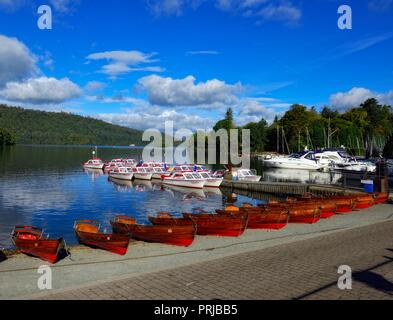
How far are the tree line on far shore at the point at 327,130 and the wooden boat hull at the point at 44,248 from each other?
379 feet

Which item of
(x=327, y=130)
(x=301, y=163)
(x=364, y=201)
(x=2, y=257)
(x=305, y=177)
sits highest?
(x=327, y=130)

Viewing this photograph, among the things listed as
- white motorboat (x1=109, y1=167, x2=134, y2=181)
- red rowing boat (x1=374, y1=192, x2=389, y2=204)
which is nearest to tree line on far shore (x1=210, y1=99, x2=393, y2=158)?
white motorboat (x1=109, y1=167, x2=134, y2=181)

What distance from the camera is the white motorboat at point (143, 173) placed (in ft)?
226

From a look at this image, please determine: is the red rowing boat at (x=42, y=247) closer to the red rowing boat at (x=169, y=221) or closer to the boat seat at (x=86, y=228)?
the boat seat at (x=86, y=228)

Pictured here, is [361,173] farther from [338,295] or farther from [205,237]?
[338,295]

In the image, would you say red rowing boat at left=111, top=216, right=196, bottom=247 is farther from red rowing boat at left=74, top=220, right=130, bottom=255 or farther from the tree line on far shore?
the tree line on far shore

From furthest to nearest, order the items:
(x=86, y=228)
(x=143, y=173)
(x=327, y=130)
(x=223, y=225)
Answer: (x=327, y=130), (x=143, y=173), (x=223, y=225), (x=86, y=228)

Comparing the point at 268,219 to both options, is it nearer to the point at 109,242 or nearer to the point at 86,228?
the point at 109,242

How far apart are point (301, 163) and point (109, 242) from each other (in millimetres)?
81171

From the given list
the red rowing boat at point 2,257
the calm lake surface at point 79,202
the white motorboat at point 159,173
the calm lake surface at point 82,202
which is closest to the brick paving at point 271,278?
the red rowing boat at point 2,257

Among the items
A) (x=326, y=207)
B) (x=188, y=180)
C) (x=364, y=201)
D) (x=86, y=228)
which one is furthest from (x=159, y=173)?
(x=86, y=228)

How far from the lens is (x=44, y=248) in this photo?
15.3m
